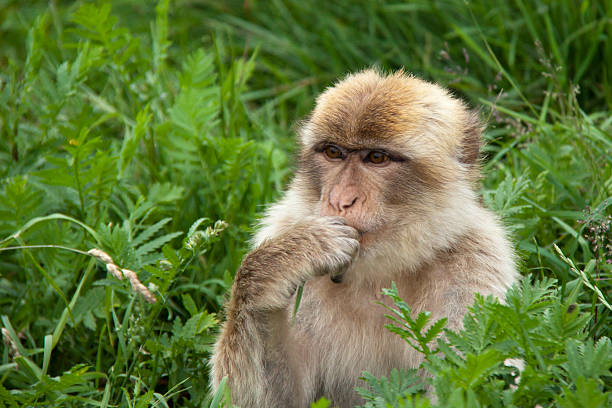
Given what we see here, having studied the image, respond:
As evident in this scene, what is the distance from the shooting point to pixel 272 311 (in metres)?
3.38

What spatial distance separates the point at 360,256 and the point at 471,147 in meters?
0.91

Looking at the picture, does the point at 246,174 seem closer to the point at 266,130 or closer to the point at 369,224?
the point at 266,130

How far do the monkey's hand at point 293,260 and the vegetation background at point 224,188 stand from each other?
0.26 meters

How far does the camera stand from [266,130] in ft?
19.4

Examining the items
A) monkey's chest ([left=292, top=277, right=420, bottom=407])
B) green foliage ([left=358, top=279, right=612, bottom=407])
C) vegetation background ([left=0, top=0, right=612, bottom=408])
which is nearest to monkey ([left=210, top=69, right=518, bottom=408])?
monkey's chest ([left=292, top=277, right=420, bottom=407])

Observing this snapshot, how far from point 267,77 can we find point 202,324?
12.0 feet

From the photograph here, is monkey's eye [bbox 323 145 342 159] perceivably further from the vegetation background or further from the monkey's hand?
the vegetation background

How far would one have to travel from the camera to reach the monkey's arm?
10.5ft

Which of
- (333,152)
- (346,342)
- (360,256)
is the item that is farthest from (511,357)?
(333,152)

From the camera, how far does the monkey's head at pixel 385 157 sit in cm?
331

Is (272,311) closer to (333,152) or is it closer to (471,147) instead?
(333,152)

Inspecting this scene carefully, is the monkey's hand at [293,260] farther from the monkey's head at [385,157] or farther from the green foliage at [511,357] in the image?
the green foliage at [511,357]

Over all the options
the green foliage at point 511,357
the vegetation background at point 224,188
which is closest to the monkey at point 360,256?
the vegetation background at point 224,188

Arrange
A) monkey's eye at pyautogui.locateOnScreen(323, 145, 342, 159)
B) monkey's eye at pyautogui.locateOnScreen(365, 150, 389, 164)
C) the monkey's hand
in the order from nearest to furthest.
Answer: the monkey's hand
monkey's eye at pyautogui.locateOnScreen(365, 150, 389, 164)
monkey's eye at pyautogui.locateOnScreen(323, 145, 342, 159)
